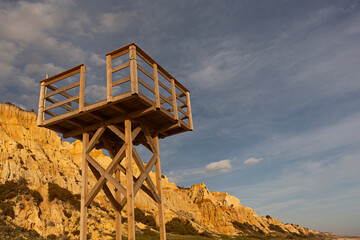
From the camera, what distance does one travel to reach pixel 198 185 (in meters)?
69.9

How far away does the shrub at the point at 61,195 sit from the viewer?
98.3 ft

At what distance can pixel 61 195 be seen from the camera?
30453 mm

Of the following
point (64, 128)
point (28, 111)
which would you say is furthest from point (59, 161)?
point (64, 128)

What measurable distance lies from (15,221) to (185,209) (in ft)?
136

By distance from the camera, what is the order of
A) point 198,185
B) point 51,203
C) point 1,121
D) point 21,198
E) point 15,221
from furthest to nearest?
point 198,185
point 1,121
point 51,203
point 21,198
point 15,221

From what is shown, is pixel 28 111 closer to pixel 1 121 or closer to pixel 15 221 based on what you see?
pixel 1 121

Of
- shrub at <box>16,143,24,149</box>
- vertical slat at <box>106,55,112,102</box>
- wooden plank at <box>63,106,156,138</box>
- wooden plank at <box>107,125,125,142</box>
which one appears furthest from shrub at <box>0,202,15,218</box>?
vertical slat at <box>106,55,112,102</box>

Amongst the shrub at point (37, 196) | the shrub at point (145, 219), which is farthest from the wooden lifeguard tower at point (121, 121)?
the shrub at point (145, 219)

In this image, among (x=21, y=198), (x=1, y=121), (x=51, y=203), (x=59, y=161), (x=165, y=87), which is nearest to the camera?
(x=165, y=87)

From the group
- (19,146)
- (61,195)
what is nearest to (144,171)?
(61,195)

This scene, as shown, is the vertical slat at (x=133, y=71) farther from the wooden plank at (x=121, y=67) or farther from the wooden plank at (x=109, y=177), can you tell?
the wooden plank at (x=109, y=177)

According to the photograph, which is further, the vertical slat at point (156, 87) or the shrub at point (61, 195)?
the shrub at point (61, 195)

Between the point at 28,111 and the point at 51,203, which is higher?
the point at 28,111

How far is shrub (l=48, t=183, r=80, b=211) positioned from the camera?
1180 inches
